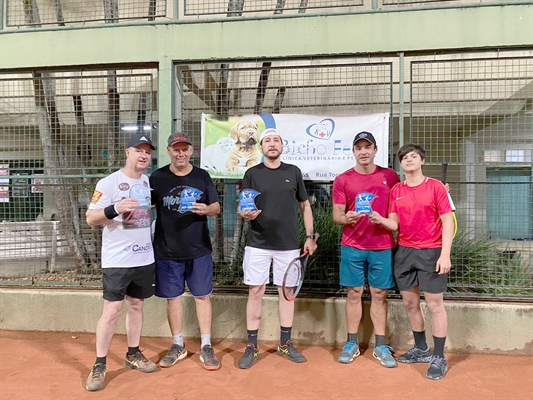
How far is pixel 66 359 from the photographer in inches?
173

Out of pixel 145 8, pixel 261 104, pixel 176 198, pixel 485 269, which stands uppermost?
pixel 145 8

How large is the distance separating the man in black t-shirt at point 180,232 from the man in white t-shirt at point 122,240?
0.75 ft

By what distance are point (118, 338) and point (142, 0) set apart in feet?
17.1

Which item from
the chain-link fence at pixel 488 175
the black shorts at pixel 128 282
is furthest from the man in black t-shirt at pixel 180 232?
the chain-link fence at pixel 488 175

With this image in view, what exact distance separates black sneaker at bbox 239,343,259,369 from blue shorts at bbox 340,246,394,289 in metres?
1.14

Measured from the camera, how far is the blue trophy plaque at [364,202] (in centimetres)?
381

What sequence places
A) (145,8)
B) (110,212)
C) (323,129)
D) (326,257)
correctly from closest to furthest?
(110,212), (323,129), (326,257), (145,8)

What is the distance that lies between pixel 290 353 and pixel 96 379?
187cm

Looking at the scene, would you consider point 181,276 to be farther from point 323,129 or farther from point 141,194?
point 323,129

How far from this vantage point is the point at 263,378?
3.88 meters

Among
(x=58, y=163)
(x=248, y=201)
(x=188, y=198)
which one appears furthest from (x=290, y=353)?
(x=58, y=163)

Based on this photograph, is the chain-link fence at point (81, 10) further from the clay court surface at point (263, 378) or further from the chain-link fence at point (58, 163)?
the clay court surface at point (263, 378)

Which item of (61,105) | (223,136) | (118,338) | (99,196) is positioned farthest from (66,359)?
(61,105)

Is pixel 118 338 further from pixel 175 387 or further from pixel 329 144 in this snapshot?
pixel 329 144
